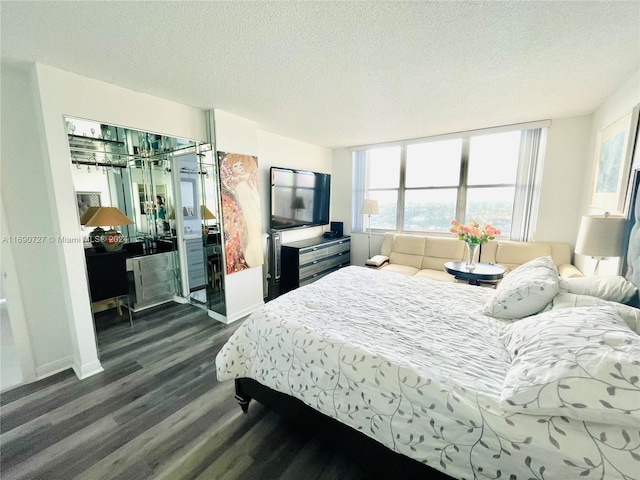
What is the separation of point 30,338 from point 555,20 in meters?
4.33

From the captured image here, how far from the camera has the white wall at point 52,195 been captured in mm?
1974

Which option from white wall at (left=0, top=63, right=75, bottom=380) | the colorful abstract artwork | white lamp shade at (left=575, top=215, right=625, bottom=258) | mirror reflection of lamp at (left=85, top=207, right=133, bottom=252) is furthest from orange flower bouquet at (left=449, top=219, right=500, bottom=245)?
mirror reflection of lamp at (left=85, top=207, right=133, bottom=252)

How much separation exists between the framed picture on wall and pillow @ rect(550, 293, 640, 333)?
98 cm

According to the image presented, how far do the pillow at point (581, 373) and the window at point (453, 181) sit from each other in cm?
307

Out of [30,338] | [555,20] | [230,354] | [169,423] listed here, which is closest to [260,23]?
[555,20]

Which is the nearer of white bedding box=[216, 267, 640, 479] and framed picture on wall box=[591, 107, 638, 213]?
white bedding box=[216, 267, 640, 479]

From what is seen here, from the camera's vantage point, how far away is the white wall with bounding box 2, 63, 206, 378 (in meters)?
1.97

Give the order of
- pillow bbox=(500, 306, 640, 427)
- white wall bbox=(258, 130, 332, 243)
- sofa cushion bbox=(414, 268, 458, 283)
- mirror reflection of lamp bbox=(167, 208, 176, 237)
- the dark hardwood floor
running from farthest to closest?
white wall bbox=(258, 130, 332, 243)
mirror reflection of lamp bbox=(167, 208, 176, 237)
sofa cushion bbox=(414, 268, 458, 283)
the dark hardwood floor
pillow bbox=(500, 306, 640, 427)

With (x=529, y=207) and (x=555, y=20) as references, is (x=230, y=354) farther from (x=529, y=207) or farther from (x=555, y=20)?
(x=529, y=207)

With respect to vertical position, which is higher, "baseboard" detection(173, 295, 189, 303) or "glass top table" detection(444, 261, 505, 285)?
"glass top table" detection(444, 261, 505, 285)

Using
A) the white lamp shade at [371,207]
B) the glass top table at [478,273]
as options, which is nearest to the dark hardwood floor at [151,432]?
the glass top table at [478,273]

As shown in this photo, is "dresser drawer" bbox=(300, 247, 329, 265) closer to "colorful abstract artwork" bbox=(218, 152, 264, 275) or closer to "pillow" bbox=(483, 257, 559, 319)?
"colorful abstract artwork" bbox=(218, 152, 264, 275)

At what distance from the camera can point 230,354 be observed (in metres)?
1.79

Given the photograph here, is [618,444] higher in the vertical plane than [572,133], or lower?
lower
